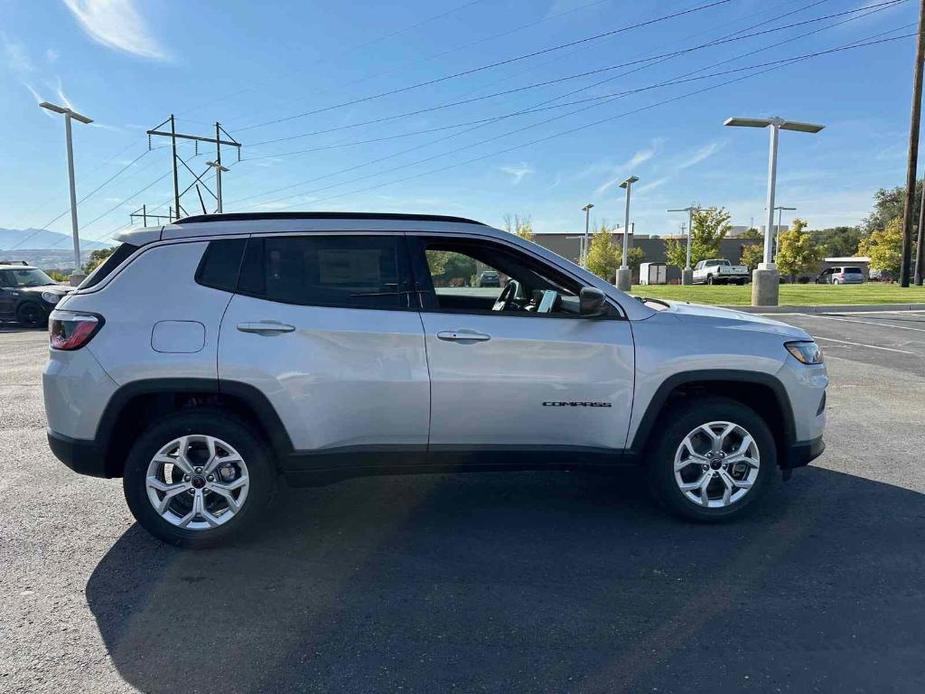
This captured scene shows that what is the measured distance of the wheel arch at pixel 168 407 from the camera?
333 cm

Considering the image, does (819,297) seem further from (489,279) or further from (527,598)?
(527,598)

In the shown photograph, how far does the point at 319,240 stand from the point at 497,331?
3.80ft

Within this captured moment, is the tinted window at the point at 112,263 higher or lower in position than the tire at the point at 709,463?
higher

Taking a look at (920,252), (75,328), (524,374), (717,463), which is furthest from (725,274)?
(75,328)

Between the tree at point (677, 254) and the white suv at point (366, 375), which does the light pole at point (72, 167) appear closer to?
the white suv at point (366, 375)

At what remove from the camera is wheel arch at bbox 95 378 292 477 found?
333 cm

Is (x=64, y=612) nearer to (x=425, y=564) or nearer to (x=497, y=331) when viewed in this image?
(x=425, y=564)

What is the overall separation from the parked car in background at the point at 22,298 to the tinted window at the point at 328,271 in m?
14.5

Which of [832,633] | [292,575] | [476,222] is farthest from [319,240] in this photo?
[832,633]

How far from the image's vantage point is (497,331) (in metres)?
3.50

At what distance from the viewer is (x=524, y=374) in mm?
3510

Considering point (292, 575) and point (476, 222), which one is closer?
point (292, 575)

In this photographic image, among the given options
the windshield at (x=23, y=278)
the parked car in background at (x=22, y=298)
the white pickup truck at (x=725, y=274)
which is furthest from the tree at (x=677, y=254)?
the parked car in background at (x=22, y=298)

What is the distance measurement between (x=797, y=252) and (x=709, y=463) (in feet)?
202
